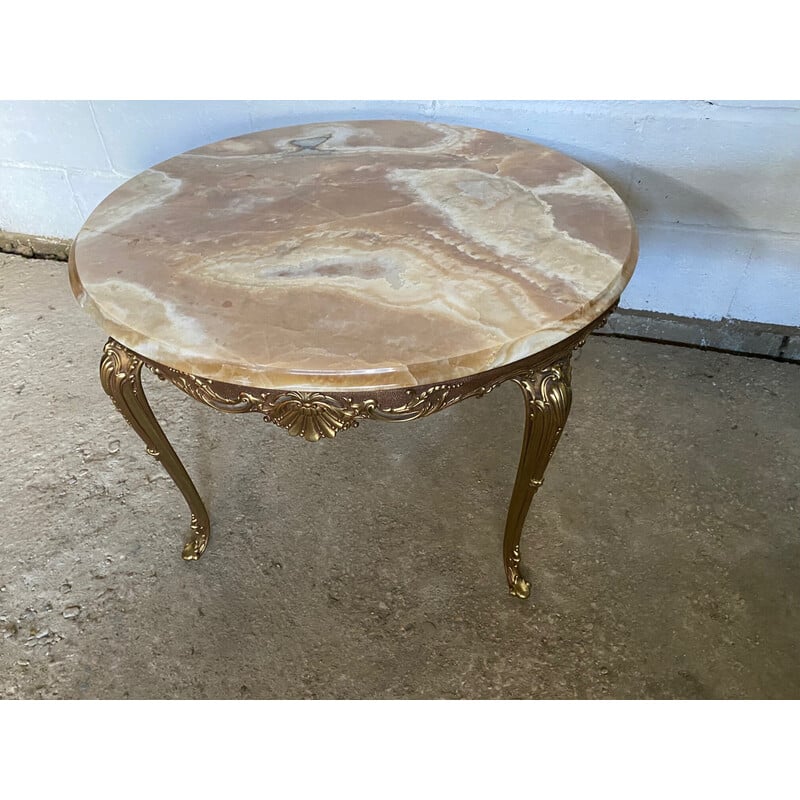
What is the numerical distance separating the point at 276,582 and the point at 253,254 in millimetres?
707

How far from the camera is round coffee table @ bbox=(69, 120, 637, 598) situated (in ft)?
2.67

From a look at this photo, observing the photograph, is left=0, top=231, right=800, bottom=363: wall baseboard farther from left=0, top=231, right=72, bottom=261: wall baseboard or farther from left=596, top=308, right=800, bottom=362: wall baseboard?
left=0, top=231, right=72, bottom=261: wall baseboard

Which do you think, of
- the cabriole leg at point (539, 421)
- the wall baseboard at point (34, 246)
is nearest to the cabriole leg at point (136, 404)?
the cabriole leg at point (539, 421)

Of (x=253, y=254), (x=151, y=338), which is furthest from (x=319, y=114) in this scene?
(x=151, y=338)

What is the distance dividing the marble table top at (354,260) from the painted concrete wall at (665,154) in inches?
12.5

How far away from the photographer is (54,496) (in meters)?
1.51

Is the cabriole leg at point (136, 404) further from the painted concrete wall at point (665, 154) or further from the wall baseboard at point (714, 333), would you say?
the wall baseboard at point (714, 333)

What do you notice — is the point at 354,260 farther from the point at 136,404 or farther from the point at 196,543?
the point at 196,543

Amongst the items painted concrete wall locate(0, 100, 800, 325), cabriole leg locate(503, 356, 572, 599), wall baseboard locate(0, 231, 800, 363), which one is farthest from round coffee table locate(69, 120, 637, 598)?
wall baseboard locate(0, 231, 800, 363)

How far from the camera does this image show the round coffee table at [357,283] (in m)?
0.81

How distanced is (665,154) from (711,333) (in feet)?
1.80

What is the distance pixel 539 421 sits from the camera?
0.97 meters

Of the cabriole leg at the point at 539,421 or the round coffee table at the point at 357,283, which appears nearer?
the round coffee table at the point at 357,283

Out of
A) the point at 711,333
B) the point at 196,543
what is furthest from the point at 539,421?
the point at 711,333
